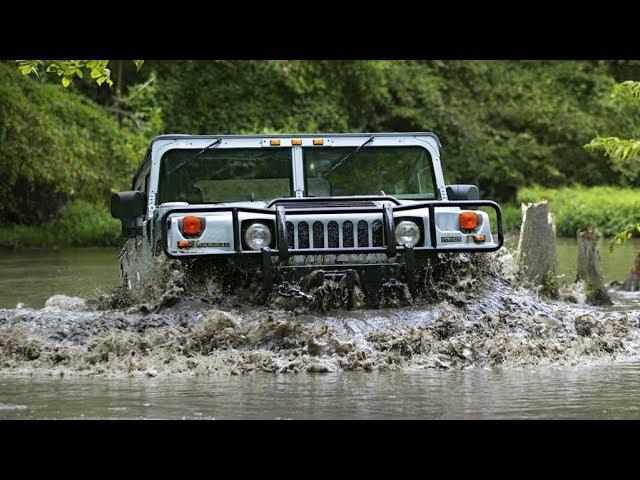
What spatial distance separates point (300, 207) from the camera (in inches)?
364

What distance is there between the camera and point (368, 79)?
32.6 meters

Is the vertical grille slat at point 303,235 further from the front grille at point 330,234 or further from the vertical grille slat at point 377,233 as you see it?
the vertical grille slat at point 377,233

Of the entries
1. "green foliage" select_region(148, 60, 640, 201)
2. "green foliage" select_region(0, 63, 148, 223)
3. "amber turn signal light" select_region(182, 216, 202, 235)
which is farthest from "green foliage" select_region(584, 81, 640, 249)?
"green foliage" select_region(148, 60, 640, 201)

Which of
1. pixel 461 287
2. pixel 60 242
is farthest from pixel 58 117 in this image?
pixel 461 287

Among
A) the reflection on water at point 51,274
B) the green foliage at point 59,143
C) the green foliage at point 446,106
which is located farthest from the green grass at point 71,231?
the green foliage at point 446,106

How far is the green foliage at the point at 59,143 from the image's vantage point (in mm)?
22500

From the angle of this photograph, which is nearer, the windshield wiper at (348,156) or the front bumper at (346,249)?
the front bumper at (346,249)

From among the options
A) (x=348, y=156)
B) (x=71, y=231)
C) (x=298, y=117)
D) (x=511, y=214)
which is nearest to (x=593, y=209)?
(x=511, y=214)

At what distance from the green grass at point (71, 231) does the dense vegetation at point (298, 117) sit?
0.14 ft

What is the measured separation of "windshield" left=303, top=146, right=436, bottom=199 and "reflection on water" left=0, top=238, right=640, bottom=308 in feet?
15.3

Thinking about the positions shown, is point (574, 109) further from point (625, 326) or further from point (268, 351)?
point (268, 351)

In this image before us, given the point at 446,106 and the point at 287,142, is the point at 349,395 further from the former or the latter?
the point at 446,106

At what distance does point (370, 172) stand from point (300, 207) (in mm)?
1646
